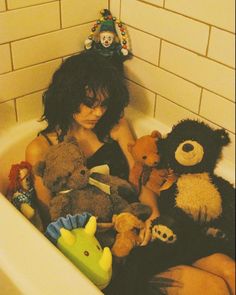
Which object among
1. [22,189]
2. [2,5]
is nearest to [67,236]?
[22,189]

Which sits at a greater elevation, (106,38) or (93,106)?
(106,38)

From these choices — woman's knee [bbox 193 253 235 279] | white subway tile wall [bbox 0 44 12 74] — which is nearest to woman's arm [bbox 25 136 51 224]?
white subway tile wall [bbox 0 44 12 74]

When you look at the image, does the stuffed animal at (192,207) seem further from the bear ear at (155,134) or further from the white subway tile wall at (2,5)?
the white subway tile wall at (2,5)

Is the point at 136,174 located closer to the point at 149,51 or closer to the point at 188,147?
the point at 188,147

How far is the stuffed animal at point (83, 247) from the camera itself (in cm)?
109

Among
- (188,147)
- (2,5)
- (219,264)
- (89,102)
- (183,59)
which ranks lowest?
(219,264)

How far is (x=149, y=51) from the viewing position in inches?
58.7

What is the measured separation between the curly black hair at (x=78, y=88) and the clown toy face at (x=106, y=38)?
6cm

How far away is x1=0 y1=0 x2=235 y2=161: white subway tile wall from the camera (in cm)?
128

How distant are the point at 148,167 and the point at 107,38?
0.43m

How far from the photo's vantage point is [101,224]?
1.26 meters

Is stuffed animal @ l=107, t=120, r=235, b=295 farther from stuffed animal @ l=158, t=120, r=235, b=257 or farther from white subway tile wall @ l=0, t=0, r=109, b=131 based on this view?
white subway tile wall @ l=0, t=0, r=109, b=131

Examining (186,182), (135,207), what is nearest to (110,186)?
(135,207)

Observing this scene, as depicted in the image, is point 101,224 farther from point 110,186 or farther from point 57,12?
point 57,12
